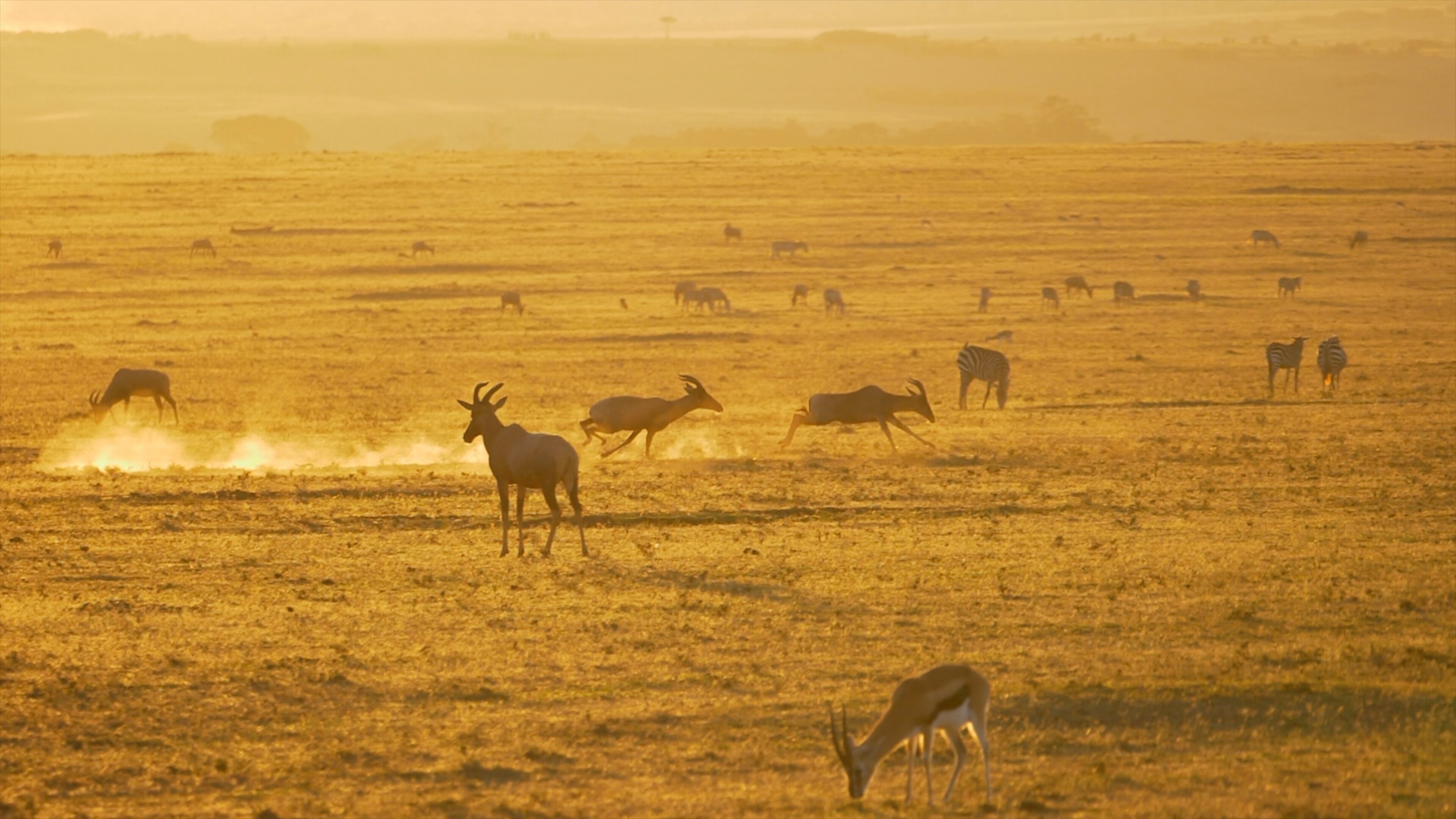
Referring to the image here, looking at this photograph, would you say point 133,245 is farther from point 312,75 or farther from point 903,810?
point 312,75

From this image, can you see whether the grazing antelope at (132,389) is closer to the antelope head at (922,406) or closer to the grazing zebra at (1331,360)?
the antelope head at (922,406)

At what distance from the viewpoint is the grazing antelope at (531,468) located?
15.9 meters

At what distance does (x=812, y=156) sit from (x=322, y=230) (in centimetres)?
2613

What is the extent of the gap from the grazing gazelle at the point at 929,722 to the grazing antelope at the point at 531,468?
264 inches

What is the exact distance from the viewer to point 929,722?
9312 millimetres

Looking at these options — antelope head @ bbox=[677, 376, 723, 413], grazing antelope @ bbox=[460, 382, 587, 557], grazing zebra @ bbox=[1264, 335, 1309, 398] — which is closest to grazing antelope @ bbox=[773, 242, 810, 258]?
grazing zebra @ bbox=[1264, 335, 1309, 398]

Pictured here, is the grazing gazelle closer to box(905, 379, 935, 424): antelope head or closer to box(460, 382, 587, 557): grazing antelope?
box(460, 382, 587, 557): grazing antelope

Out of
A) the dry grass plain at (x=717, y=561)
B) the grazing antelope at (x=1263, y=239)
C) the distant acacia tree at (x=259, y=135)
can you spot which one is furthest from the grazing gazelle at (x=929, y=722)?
the distant acacia tree at (x=259, y=135)

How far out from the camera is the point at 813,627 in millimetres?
13273

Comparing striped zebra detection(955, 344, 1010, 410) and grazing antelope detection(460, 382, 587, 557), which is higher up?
striped zebra detection(955, 344, 1010, 410)

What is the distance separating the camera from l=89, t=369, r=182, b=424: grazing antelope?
86.7 ft

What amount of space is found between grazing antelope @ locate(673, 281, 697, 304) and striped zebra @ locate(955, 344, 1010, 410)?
1383 cm

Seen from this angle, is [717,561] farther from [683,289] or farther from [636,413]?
[683,289]

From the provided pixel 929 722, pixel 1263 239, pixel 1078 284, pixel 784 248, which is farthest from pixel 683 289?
pixel 929 722
